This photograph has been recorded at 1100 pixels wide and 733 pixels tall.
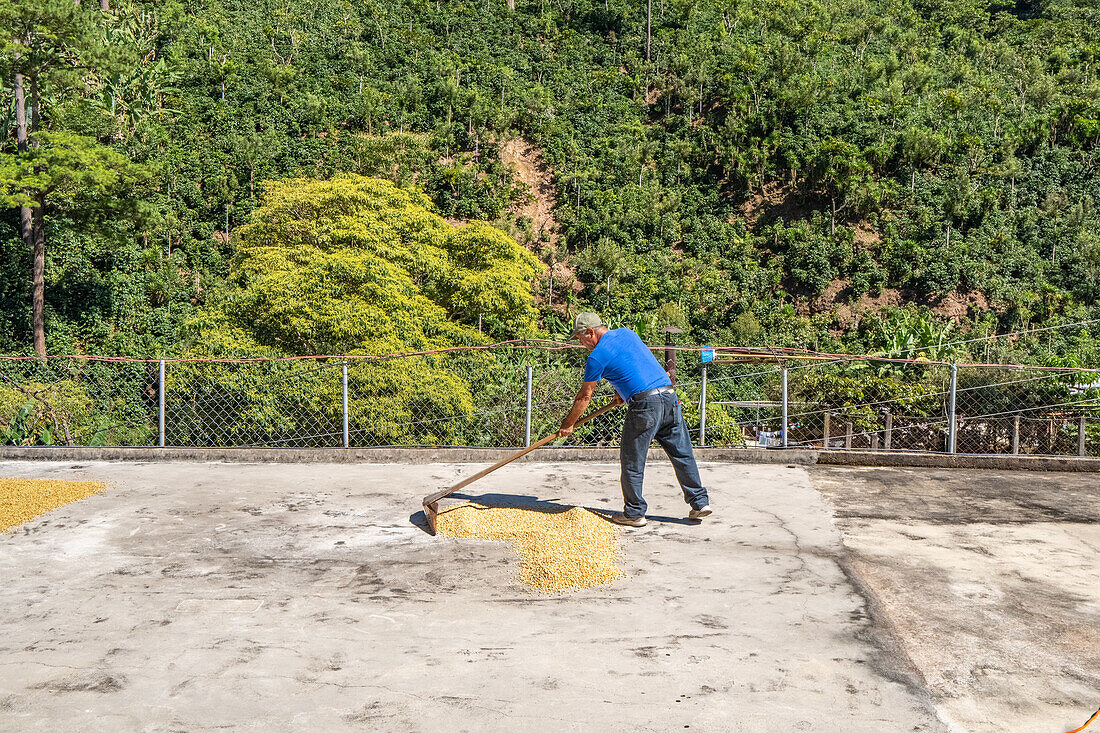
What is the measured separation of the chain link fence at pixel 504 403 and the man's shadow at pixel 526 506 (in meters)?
4.13

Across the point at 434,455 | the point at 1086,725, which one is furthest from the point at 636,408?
the point at 434,455

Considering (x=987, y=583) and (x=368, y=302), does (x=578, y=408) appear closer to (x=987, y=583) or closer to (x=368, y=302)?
(x=987, y=583)

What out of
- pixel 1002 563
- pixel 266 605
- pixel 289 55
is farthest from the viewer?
pixel 289 55

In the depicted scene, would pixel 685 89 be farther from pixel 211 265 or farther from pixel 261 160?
pixel 211 265

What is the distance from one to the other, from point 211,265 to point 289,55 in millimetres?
15599

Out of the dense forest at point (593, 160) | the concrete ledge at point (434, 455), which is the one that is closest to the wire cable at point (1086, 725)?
the concrete ledge at point (434, 455)

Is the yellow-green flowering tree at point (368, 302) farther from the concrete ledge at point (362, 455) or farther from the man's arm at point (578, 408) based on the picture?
the man's arm at point (578, 408)

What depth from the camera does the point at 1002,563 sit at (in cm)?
511

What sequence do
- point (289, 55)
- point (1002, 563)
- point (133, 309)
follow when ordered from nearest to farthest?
1. point (1002, 563)
2. point (133, 309)
3. point (289, 55)

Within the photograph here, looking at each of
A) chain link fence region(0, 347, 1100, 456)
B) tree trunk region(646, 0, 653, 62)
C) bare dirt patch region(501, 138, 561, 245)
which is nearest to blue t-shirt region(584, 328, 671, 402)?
chain link fence region(0, 347, 1100, 456)

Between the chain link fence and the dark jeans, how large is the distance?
5116mm

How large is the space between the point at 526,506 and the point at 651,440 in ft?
3.90

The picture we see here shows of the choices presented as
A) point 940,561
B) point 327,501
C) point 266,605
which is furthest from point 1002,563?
point 327,501

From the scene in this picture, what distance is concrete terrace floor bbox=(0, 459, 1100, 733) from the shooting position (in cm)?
334
